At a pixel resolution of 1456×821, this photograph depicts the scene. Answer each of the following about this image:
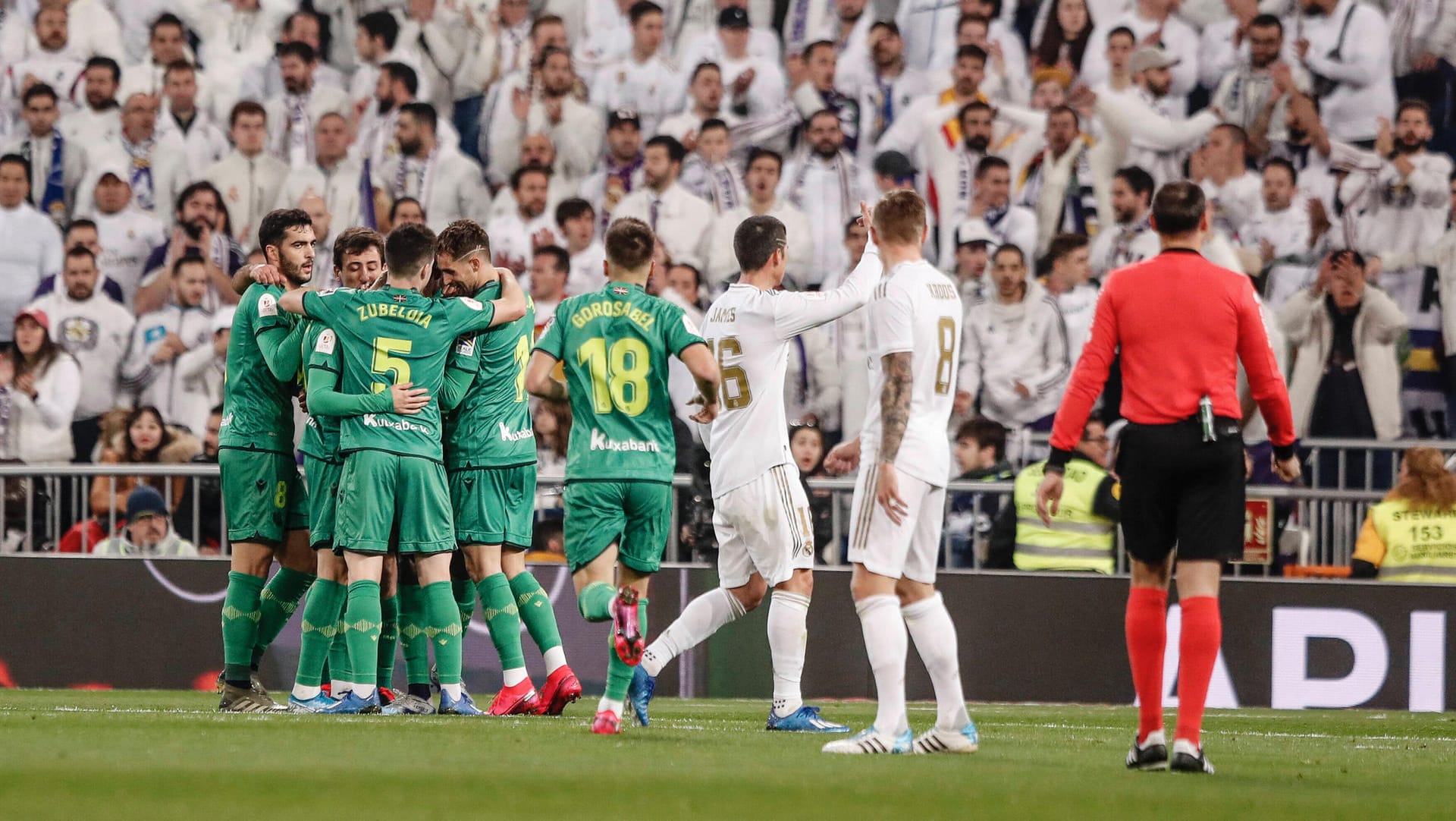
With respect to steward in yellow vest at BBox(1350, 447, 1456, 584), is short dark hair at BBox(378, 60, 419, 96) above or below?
above

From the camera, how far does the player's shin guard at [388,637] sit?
8914 millimetres

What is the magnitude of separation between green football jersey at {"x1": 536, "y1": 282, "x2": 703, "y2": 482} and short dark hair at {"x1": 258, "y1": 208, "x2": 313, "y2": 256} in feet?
4.67

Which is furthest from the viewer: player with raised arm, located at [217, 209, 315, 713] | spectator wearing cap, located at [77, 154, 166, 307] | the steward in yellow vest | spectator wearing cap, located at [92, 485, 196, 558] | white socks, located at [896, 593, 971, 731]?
spectator wearing cap, located at [77, 154, 166, 307]

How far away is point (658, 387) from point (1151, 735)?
2685mm

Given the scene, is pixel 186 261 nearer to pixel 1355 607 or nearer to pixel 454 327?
pixel 454 327

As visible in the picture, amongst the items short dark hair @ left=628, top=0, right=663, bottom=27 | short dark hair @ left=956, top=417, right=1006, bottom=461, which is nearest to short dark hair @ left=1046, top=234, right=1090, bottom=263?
short dark hair @ left=956, top=417, right=1006, bottom=461

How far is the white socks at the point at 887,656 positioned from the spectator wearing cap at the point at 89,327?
9478mm

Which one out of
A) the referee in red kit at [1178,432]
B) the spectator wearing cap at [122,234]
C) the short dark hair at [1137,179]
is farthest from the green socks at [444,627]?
the spectator wearing cap at [122,234]


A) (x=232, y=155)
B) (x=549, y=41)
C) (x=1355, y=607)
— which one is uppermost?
(x=549, y=41)

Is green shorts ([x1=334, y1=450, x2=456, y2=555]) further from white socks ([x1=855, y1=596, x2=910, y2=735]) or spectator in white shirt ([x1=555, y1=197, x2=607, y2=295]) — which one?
spectator in white shirt ([x1=555, y1=197, x2=607, y2=295])

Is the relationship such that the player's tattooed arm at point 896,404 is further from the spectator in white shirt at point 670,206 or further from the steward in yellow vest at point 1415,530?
the spectator in white shirt at point 670,206

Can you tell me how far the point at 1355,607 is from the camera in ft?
37.8

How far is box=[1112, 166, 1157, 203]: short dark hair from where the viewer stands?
46.5 ft

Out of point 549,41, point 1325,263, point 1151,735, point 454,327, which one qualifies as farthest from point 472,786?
point 549,41
